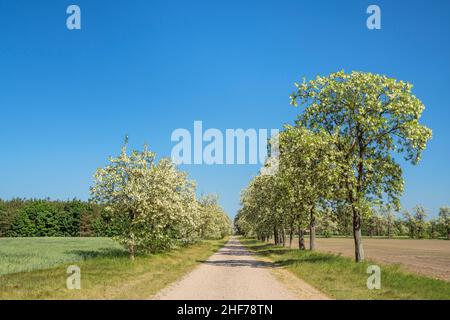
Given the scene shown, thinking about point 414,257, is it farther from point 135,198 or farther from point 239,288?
point 239,288

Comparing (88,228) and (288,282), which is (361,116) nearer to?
(288,282)

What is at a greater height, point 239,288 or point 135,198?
point 135,198

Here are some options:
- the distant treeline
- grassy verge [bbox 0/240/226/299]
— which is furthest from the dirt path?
the distant treeline

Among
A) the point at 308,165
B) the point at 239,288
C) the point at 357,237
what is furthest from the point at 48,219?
the point at 239,288

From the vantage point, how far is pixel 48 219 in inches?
5866

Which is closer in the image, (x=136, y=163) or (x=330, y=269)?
(x=330, y=269)

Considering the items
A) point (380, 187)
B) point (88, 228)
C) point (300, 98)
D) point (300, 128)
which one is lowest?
point (88, 228)

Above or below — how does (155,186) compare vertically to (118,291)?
above

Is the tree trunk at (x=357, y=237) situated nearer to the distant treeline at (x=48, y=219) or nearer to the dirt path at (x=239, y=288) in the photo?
the dirt path at (x=239, y=288)

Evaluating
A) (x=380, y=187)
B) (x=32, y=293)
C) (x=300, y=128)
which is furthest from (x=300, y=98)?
(x=32, y=293)

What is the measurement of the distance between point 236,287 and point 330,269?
10448mm

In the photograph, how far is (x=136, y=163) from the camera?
36.1m

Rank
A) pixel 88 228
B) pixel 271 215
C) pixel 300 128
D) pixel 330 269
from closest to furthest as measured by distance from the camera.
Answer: pixel 330 269
pixel 300 128
pixel 271 215
pixel 88 228

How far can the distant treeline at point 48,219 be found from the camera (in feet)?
478
